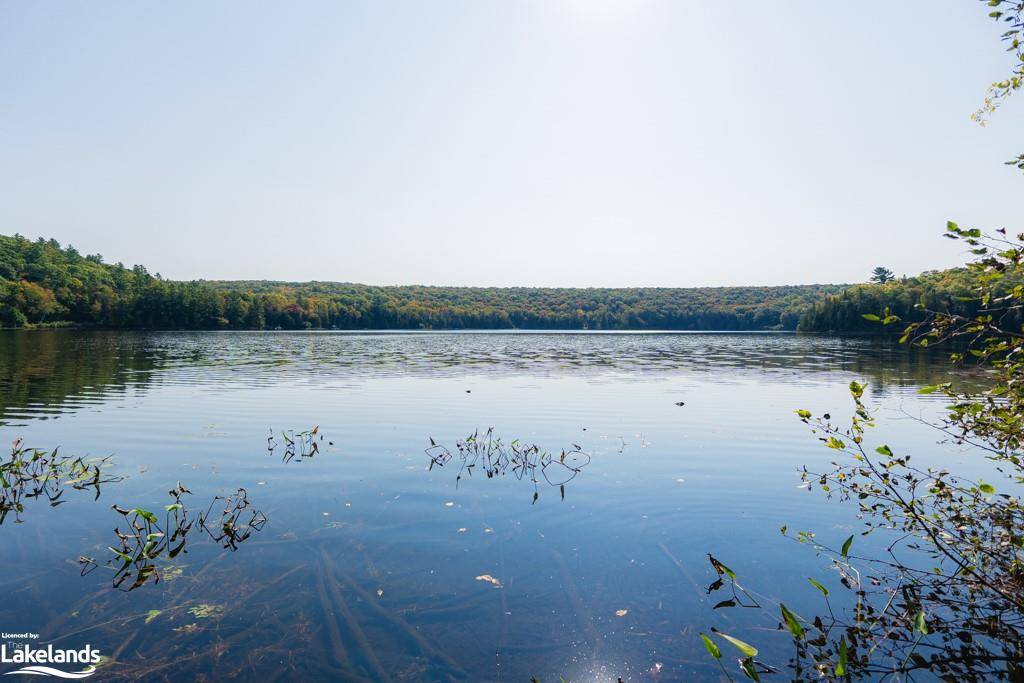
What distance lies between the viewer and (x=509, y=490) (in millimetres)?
14258

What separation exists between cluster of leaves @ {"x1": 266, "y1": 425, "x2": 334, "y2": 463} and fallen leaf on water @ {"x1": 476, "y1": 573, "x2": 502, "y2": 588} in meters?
9.46

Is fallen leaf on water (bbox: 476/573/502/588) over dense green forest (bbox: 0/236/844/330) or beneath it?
beneath

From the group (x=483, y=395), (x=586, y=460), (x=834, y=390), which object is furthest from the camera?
(x=834, y=390)

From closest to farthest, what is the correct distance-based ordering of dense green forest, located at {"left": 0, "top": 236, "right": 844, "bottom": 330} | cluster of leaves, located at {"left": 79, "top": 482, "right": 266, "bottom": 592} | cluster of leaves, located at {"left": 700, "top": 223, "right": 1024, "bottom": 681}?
cluster of leaves, located at {"left": 700, "top": 223, "right": 1024, "bottom": 681}, cluster of leaves, located at {"left": 79, "top": 482, "right": 266, "bottom": 592}, dense green forest, located at {"left": 0, "top": 236, "right": 844, "bottom": 330}

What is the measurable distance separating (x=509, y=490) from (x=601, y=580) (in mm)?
5409

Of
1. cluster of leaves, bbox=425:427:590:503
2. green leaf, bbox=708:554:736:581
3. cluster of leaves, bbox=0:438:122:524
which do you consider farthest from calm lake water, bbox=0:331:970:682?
green leaf, bbox=708:554:736:581

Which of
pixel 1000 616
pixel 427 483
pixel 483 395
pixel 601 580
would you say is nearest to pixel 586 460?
pixel 427 483

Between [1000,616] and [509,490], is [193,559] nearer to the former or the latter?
[509,490]

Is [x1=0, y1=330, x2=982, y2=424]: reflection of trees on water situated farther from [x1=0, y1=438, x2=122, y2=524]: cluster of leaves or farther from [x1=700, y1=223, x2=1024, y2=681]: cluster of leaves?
[x1=700, y1=223, x2=1024, y2=681]: cluster of leaves

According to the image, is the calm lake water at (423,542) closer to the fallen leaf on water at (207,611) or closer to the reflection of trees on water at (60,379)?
the fallen leaf on water at (207,611)

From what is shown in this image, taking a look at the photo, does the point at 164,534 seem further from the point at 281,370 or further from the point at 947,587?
the point at 281,370

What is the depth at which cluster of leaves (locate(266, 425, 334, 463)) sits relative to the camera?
17047mm

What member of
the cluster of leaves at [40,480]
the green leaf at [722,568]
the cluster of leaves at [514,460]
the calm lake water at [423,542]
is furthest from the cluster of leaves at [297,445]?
the green leaf at [722,568]

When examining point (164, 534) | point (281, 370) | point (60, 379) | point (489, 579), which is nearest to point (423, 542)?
point (489, 579)
